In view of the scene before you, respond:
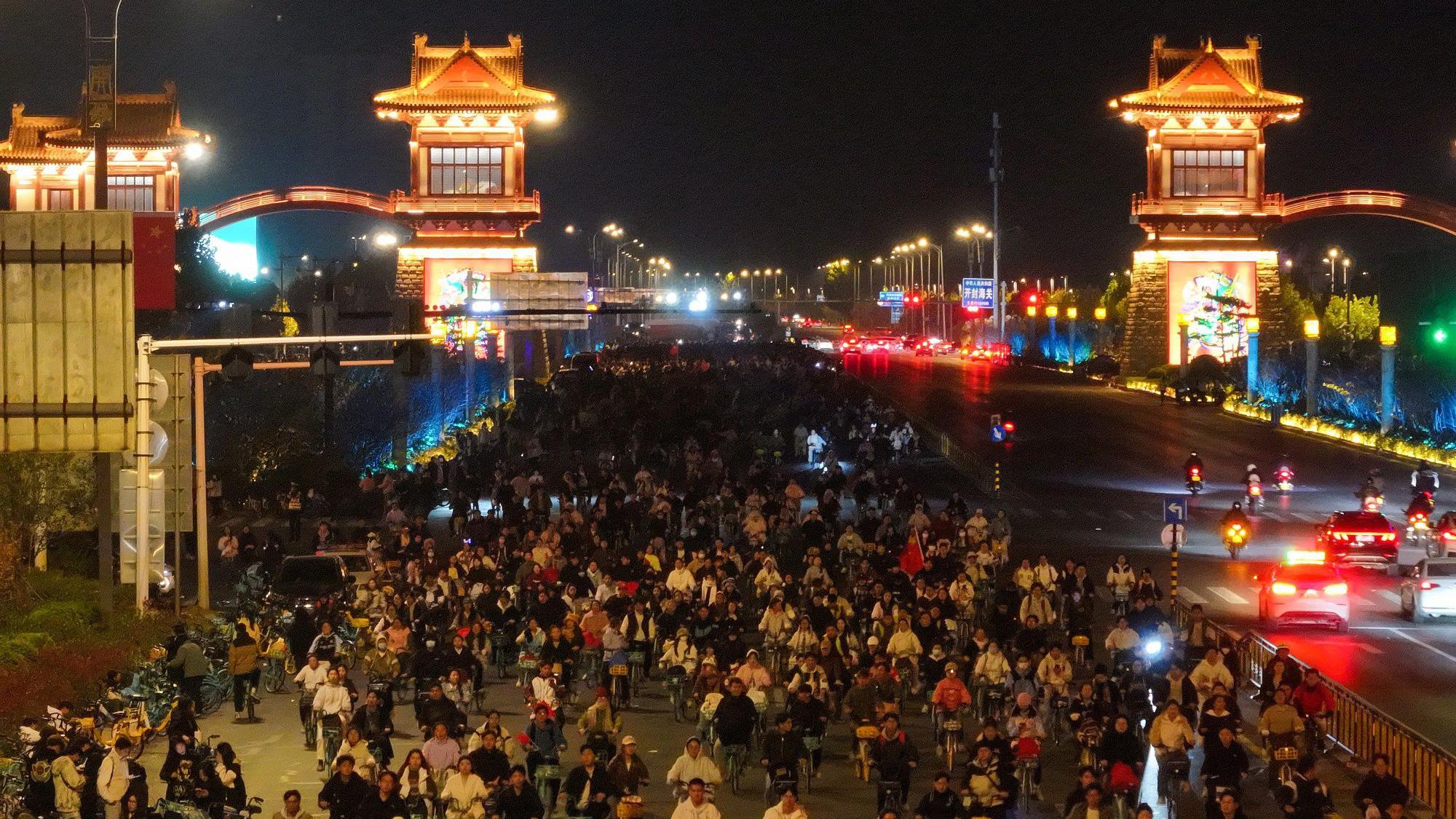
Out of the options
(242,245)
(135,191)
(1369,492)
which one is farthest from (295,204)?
(1369,492)

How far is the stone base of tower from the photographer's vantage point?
284ft

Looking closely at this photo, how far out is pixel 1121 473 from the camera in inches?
2084

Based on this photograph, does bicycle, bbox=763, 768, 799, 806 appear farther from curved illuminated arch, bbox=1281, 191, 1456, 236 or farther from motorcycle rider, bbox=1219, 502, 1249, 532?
curved illuminated arch, bbox=1281, 191, 1456, 236

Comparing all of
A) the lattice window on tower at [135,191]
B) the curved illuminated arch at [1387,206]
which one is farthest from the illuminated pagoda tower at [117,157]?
the curved illuminated arch at [1387,206]

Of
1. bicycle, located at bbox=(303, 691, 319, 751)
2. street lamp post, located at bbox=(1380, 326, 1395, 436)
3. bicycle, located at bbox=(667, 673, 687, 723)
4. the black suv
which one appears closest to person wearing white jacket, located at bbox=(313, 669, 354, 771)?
bicycle, located at bbox=(303, 691, 319, 751)

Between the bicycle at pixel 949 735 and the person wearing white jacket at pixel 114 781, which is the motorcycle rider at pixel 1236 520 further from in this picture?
the person wearing white jacket at pixel 114 781

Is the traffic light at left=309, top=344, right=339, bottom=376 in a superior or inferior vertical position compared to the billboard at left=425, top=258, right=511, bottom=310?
inferior

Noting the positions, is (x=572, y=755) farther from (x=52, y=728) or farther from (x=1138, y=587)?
(x=1138, y=587)

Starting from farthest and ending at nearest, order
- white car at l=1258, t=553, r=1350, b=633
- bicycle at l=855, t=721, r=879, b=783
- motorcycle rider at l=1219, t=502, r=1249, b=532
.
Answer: motorcycle rider at l=1219, t=502, r=1249, b=532
white car at l=1258, t=553, r=1350, b=633
bicycle at l=855, t=721, r=879, b=783

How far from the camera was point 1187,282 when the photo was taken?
8731 centimetres

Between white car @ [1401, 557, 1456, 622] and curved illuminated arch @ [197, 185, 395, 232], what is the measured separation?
64.8 meters

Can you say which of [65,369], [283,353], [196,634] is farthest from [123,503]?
[283,353]

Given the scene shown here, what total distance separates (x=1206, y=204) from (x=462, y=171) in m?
34.1

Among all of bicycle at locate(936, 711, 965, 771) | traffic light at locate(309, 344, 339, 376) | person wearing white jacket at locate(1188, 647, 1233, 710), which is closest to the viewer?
bicycle at locate(936, 711, 965, 771)
